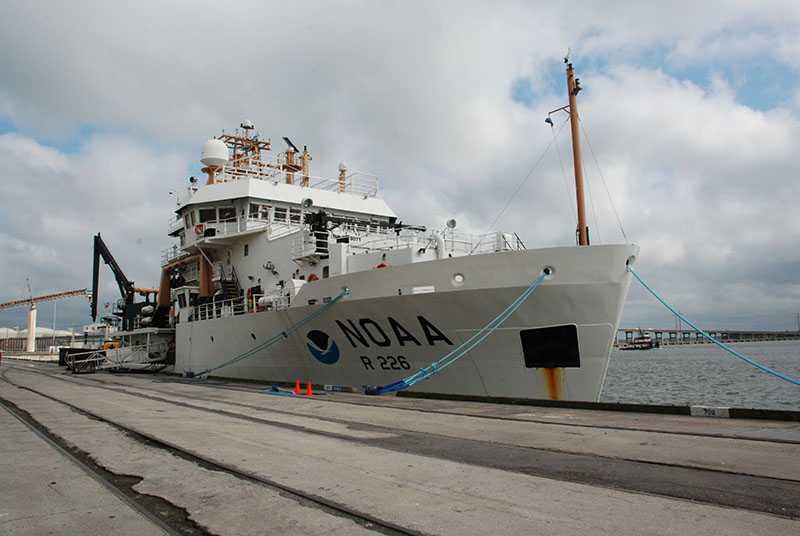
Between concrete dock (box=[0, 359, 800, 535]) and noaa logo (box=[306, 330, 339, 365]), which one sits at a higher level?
noaa logo (box=[306, 330, 339, 365])

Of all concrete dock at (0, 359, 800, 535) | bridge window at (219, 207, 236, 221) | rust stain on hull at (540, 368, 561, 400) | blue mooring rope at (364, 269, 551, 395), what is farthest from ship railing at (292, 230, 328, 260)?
rust stain on hull at (540, 368, 561, 400)

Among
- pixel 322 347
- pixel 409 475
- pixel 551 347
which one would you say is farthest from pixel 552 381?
pixel 409 475

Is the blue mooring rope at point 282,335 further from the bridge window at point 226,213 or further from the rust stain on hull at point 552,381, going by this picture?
the bridge window at point 226,213

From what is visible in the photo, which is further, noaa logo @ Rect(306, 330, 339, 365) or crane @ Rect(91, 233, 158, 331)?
crane @ Rect(91, 233, 158, 331)

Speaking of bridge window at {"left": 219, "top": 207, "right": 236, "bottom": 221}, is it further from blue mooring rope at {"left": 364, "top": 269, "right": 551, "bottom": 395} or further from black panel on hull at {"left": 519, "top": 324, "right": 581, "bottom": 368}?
black panel on hull at {"left": 519, "top": 324, "right": 581, "bottom": 368}

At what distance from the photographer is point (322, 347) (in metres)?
14.5

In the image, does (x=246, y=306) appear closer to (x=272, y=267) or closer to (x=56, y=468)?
(x=272, y=267)

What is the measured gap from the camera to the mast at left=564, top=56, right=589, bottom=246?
40.5 ft

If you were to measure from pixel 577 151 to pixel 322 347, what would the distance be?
7.93 m

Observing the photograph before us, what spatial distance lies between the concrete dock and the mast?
4.64m

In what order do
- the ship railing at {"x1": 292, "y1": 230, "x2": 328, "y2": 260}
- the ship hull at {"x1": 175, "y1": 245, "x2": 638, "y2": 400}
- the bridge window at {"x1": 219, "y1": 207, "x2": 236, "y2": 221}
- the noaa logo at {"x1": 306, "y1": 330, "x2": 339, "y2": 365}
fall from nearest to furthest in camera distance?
the ship hull at {"x1": 175, "y1": 245, "x2": 638, "y2": 400}, the noaa logo at {"x1": 306, "y1": 330, "x2": 339, "y2": 365}, the ship railing at {"x1": 292, "y1": 230, "x2": 328, "y2": 260}, the bridge window at {"x1": 219, "y1": 207, "x2": 236, "y2": 221}

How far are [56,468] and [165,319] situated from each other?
23069mm

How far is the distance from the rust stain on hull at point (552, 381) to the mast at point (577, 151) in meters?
2.96

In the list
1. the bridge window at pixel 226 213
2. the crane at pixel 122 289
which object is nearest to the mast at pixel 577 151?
the bridge window at pixel 226 213
